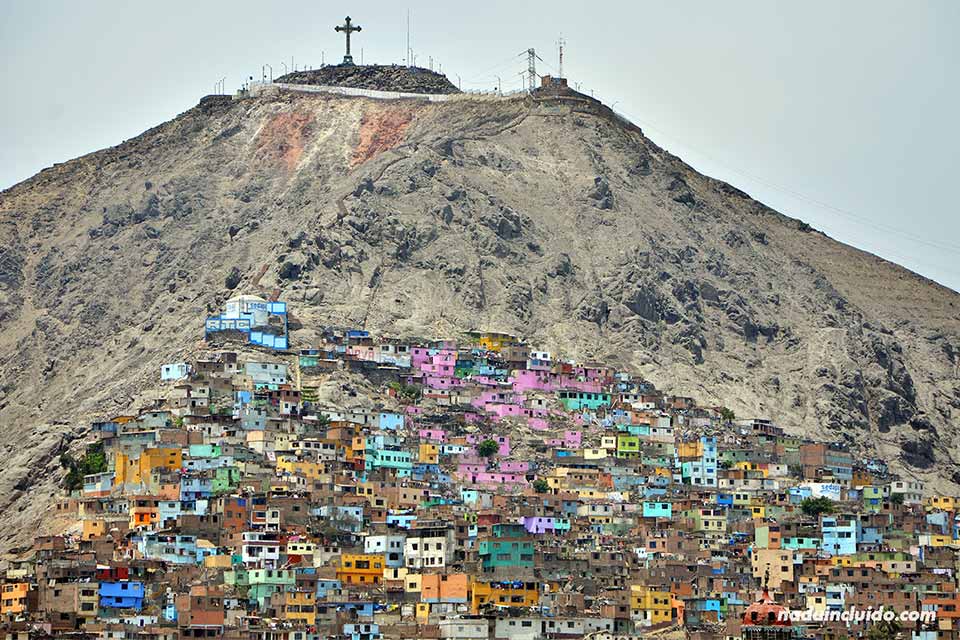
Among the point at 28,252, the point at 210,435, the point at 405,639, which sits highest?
the point at 28,252

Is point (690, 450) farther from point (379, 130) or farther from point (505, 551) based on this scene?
point (379, 130)

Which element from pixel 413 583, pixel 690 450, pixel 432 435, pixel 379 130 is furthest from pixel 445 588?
pixel 379 130

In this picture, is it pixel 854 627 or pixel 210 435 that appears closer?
pixel 854 627

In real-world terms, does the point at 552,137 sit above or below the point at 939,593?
above

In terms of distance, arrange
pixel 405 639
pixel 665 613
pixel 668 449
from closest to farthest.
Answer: pixel 405 639
pixel 665 613
pixel 668 449

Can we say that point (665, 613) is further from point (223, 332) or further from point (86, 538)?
point (223, 332)

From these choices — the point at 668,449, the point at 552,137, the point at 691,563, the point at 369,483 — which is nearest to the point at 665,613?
the point at 691,563
